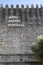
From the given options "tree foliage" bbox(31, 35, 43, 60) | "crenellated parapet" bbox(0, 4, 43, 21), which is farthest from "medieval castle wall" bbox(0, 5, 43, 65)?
"tree foliage" bbox(31, 35, 43, 60)

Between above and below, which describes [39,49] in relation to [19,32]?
below

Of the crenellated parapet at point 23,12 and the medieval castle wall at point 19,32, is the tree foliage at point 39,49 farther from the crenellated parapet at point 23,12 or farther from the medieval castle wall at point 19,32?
the crenellated parapet at point 23,12

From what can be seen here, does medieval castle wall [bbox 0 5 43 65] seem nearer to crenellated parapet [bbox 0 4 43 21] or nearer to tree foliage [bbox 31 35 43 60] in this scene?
crenellated parapet [bbox 0 4 43 21]

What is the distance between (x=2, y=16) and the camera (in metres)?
15.4

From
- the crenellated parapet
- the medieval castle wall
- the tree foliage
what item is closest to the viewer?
the tree foliage

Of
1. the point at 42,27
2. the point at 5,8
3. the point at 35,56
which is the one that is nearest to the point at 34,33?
the point at 42,27

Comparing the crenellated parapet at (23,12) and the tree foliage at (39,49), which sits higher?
the crenellated parapet at (23,12)

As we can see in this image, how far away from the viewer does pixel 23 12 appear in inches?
610

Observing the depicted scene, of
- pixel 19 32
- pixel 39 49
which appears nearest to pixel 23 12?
pixel 19 32

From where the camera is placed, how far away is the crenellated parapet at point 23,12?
50.5 ft

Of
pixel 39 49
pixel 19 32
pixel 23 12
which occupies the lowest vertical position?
pixel 39 49

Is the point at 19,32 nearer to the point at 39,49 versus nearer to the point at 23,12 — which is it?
the point at 23,12

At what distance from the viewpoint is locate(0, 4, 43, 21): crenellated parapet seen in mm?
15378

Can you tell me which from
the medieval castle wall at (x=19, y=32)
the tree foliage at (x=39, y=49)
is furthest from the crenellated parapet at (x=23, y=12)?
the tree foliage at (x=39, y=49)
